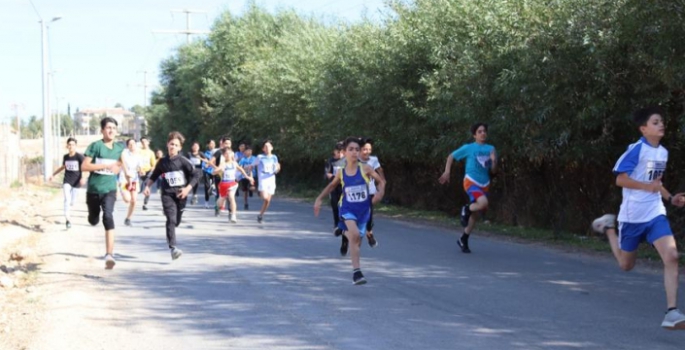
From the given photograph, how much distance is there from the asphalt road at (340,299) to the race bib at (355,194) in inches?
37.9

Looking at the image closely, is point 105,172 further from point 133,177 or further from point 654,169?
point 654,169

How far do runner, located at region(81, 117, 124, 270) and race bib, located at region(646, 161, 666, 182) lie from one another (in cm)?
673

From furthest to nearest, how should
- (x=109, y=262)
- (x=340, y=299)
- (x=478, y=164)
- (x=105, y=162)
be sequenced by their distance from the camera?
(x=478, y=164) → (x=105, y=162) → (x=109, y=262) → (x=340, y=299)

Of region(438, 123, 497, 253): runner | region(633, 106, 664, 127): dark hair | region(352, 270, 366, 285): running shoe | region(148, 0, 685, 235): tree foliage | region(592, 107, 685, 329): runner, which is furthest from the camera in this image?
region(148, 0, 685, 235): tree foliage

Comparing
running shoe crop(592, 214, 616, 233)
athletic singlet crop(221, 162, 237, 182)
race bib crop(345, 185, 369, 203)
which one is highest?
athletic singlet crop(221, 162, 237, 182)

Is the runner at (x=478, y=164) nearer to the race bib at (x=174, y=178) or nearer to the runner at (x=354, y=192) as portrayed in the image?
the runner at (x=354, y=192)

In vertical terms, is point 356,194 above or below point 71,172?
below

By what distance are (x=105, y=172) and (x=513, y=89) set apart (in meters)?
7.13

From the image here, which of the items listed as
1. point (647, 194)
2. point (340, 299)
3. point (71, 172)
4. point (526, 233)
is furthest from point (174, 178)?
point (526, 233)

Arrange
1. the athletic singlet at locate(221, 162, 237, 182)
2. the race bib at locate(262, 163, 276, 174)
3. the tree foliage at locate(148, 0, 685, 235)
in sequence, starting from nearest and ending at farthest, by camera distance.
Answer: the tree foliage at locate(148, 0, 685, 235), the athletic singlet at locate(221, 162, 237, 182), the race bib at locate(262, 163, 276, 174)

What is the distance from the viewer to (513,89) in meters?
15.2

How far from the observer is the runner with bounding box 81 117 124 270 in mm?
11453

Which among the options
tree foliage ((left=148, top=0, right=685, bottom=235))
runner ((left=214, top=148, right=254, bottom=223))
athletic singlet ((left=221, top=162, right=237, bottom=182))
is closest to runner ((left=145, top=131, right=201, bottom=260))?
tree foliage ((left=148, top=0, right=685, bottom=235))

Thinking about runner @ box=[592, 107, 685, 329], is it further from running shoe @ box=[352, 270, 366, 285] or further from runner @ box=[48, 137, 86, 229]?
runner @ box=[48, 137, 86, 229]
